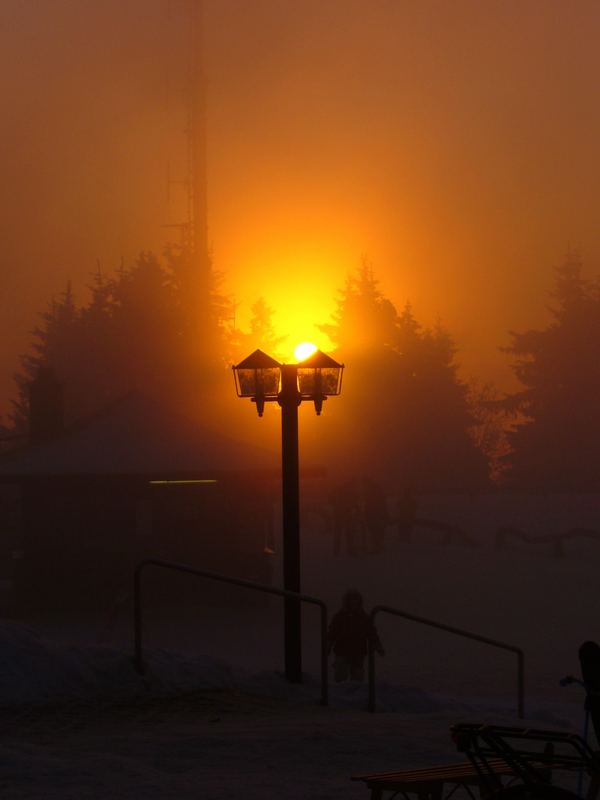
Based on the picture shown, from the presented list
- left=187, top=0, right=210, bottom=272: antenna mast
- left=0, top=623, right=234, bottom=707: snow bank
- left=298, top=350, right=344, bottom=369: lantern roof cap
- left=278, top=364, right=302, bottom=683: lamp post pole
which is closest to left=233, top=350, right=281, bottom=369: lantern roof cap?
left=278, top=364, right=302, bottom=683: lamp post pole

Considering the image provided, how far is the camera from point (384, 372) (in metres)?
59.8

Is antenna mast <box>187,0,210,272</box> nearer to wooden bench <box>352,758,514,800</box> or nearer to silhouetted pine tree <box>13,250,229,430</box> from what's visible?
silhouetted pine tree <box>13,250,229,430</box>

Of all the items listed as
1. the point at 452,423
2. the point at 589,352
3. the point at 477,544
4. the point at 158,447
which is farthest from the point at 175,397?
the point at 158,447

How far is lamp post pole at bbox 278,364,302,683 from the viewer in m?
12.2

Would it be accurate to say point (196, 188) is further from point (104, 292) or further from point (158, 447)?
point (158, 447)

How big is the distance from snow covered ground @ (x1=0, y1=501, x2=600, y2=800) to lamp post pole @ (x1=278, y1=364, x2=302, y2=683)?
30cm

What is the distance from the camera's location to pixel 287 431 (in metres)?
13.2

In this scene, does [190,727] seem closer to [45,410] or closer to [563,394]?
[45,410]

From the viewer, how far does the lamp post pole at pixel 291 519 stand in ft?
40.0

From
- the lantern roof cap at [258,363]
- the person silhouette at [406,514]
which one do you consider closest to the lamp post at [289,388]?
the lantern roof cap at [258,363]

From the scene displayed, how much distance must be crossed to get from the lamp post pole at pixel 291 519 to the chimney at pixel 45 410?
14826 millimetres

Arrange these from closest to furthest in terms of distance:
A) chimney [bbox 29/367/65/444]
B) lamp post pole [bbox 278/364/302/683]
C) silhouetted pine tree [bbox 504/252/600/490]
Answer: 1. lamp post pole [bbox 278/364/302/683]
2. chimney [bbox 29/367/65/444]
3. silhouetted pine tree [bbox 504/252/600/490]

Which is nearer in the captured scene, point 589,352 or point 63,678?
point 63,678

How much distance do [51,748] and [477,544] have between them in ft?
88.0
